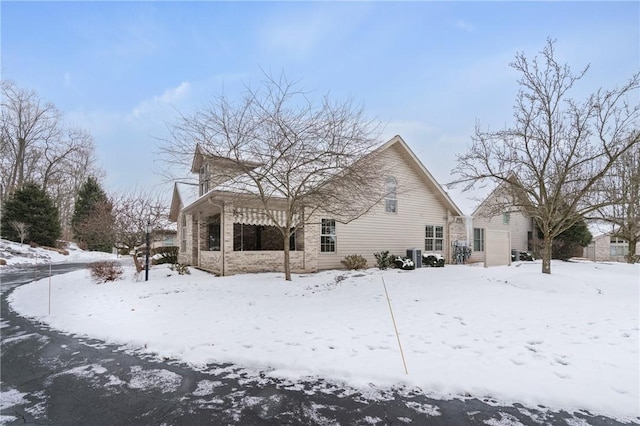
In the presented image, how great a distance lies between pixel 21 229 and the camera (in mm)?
28562

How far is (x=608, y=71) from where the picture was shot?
12039mm

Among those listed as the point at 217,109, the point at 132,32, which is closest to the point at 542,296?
the point at 217,109

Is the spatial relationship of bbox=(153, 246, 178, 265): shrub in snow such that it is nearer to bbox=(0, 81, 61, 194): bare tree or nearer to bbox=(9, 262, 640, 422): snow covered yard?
bbox=(9, 262, 640, 422): snow covered yard

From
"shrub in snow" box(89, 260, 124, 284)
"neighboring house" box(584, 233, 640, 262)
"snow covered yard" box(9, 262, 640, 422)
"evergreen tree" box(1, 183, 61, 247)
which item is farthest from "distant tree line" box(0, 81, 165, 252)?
"neighboring house" box(584, 233, 640, 262)

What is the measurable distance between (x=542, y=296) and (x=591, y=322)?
2.43m

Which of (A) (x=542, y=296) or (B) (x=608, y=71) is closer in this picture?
(A) (x=542, y=296)

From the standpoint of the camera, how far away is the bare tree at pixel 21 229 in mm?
28547

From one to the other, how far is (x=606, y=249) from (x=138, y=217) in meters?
A: 37.7

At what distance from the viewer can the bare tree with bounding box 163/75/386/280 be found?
10.7 meters

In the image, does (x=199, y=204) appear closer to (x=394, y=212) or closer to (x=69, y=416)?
(x=394, y=212)

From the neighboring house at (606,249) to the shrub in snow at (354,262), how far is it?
83.0 ft

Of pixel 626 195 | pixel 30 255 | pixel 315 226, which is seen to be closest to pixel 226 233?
pixel 315 226

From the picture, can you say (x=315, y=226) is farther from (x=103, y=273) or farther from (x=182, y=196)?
(x=103, y=273)

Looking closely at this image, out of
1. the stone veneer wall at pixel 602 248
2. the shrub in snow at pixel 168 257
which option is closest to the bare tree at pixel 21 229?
the shrub in snow at pixel 168 257
